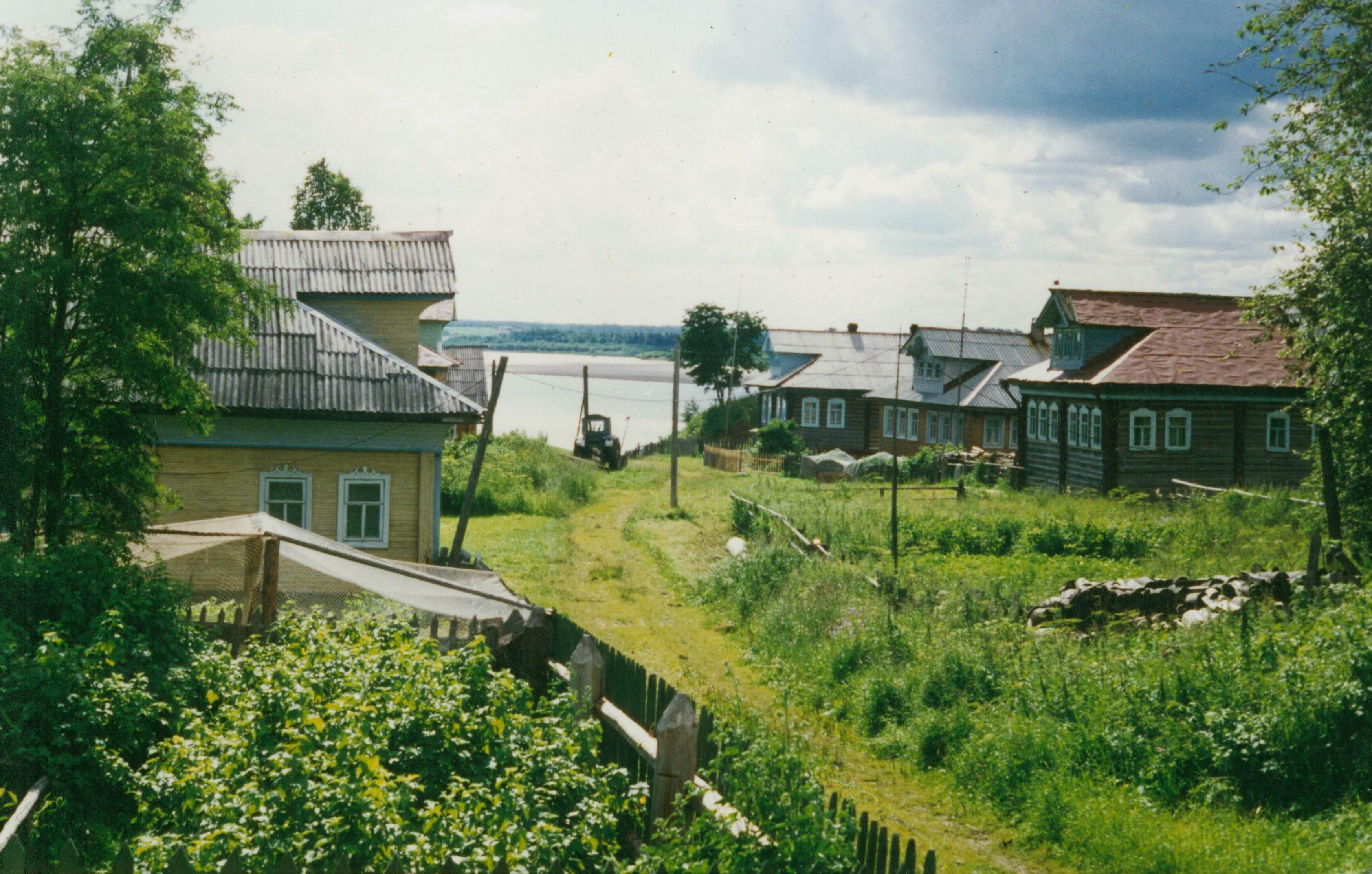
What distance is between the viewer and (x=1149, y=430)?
3022 cm

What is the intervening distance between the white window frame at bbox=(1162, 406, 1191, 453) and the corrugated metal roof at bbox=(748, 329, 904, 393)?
69.1ft

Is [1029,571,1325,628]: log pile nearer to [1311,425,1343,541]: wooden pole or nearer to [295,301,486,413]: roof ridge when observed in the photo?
[1311,425,1343,541]: wooden pole

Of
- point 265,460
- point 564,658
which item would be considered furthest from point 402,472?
point 564,658

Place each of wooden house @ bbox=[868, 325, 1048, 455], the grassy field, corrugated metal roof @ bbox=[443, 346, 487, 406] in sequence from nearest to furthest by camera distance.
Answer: the grassy field → wooden house @ bbox=[868, 325, 1048, 455] → corrugated metal roof @ bbox=[443, 346, 487, 406]

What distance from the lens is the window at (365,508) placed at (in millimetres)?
18172

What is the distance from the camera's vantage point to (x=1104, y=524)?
71.9ft

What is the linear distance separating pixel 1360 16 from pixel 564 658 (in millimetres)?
15855

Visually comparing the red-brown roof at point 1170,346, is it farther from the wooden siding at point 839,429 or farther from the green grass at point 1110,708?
the wooden siding at point 839,429

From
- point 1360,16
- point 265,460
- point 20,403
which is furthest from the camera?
point 265,460

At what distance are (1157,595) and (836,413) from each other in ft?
126

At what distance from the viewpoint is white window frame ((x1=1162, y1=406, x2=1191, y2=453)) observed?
30.3 meters

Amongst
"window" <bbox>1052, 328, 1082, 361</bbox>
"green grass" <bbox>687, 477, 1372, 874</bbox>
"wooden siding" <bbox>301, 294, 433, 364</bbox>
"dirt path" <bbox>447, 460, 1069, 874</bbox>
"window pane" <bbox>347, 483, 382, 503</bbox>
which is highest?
"window" <bbox>1052, 328, 1082, 361</bbox>

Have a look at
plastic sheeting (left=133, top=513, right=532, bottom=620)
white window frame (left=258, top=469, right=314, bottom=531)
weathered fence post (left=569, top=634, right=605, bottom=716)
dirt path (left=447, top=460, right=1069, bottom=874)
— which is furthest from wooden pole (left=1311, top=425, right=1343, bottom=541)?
white window frame (left=258, top=469, right=314, bottom=531)

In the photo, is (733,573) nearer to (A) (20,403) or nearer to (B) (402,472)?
(B) (402,472)
